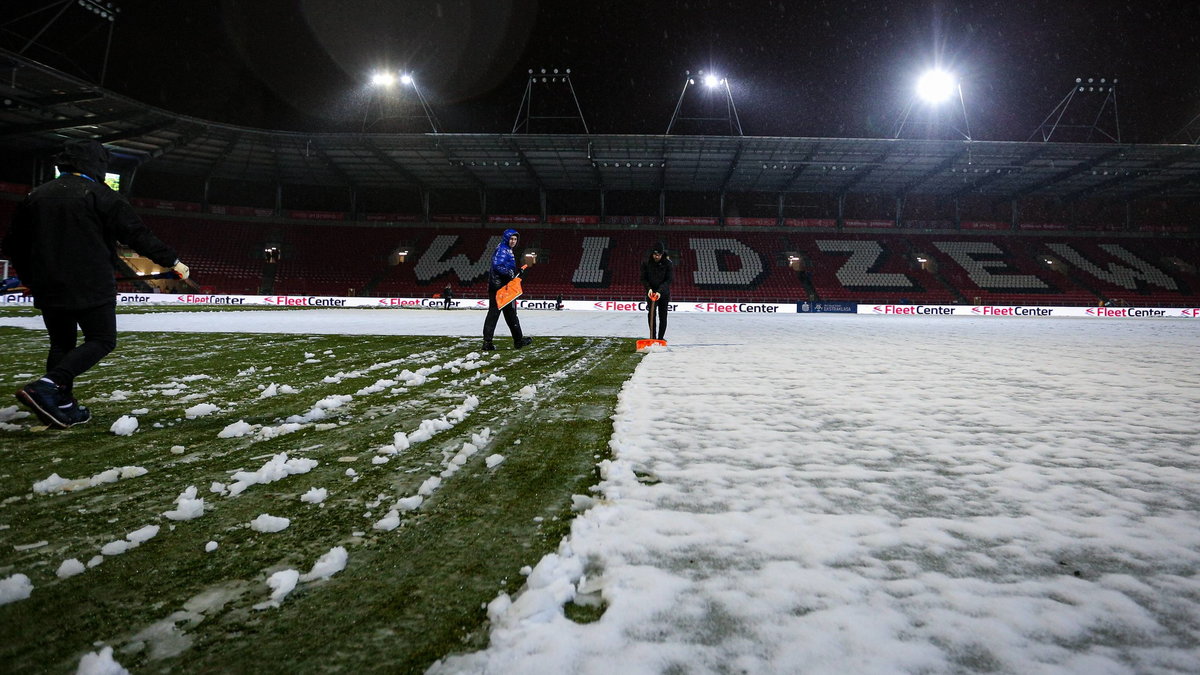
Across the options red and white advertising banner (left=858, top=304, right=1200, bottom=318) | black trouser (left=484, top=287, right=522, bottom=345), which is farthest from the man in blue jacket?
red and white advertising banner (left=858, top=304, right=1200, bottom=318)

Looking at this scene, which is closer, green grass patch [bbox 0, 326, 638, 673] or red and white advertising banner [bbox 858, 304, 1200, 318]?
green grass patch [bbox 0, 326, 638, 673]

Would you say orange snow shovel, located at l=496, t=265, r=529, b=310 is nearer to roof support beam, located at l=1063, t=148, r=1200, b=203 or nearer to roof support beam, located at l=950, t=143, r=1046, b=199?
roof support beam, located at l=950, t=143, r=1046, b=199

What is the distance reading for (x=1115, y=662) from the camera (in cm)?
132

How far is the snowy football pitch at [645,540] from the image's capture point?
137 centimetres

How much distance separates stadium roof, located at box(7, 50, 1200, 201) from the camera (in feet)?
95.8

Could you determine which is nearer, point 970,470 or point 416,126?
point 970,470

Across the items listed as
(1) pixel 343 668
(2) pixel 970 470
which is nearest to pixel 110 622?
(1) pixel 343 668

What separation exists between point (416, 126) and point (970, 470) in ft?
123

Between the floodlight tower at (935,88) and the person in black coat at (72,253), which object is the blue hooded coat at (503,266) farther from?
the floodlight tower at (935,88)

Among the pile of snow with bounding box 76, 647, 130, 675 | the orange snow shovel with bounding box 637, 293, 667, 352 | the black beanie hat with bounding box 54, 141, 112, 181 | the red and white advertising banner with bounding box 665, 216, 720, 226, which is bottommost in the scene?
the pile of snow with bounding box 76, 647, 130, 675

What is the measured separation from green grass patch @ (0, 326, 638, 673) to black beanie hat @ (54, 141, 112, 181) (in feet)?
5.21

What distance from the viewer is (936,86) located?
29.6 meters

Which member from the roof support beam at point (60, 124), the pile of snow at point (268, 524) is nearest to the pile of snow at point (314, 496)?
the pile of snow at point (268, 524)

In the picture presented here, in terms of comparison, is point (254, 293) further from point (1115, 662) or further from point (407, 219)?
point (1115, 662)
